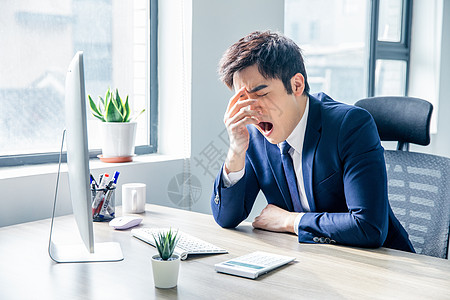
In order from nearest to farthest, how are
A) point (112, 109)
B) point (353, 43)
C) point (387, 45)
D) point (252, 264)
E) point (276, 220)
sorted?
point (252, 264)
point (276, 220)
point (112, 109)
point (353, 43)
point (387, 45)

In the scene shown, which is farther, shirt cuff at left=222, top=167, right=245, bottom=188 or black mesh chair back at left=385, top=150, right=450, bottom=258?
black mesh chair back at left=385, top=150, right=450, bottom=258

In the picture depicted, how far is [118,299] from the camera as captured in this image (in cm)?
107

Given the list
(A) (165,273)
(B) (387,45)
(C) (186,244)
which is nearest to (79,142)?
(A) (165,273)

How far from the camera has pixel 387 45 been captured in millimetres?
4023

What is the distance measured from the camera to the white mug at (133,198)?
1.84 metres

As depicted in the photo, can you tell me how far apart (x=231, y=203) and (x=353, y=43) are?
101 inches

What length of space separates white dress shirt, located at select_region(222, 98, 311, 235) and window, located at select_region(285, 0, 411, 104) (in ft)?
5.79

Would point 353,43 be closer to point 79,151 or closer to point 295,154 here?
point 295,154

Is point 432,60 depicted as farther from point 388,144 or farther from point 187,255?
point 187,255

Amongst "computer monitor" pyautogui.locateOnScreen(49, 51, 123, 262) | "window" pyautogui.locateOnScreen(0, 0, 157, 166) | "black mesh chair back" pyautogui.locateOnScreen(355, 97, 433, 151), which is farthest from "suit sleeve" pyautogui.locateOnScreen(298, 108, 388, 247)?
"window" pyautogui.locateOnScreen(0, 0, 157, 166)

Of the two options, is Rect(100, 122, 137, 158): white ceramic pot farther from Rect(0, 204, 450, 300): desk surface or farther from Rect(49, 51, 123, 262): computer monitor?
Rect(49, 51, 123, 262): computer monitor

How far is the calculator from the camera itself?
3.97 feet

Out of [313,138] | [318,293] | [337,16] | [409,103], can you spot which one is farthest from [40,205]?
[337,16]

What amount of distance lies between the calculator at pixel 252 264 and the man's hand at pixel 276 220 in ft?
0.78
